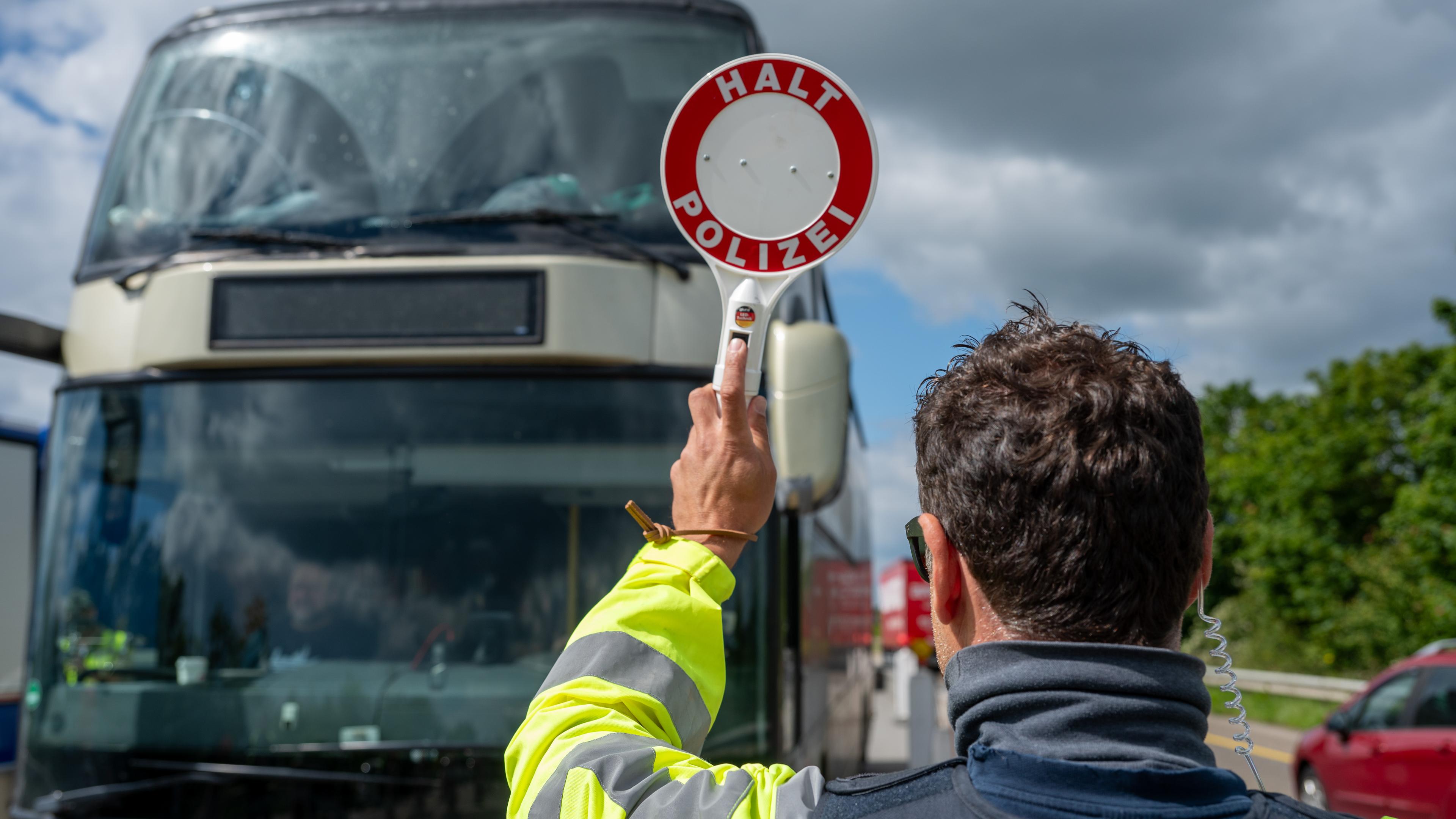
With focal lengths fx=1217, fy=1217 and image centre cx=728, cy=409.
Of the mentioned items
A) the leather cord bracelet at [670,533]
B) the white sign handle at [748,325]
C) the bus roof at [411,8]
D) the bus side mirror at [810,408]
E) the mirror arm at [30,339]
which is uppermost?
the bus roof at [411,8]

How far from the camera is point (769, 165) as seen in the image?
2201mm

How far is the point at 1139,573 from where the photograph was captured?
140cm

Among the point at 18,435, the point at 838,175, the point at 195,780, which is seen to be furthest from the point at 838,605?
the point at 838,175

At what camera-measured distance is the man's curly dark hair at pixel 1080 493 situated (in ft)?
4.58

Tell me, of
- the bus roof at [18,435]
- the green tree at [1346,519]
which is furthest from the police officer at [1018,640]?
the green tree at [1346,519]

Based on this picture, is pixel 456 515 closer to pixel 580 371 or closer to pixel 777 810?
pixel 580 371

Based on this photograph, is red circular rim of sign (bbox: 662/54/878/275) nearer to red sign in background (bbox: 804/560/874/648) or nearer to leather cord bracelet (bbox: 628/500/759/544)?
leather cord bracelet (bbox: 628/500/759/544)

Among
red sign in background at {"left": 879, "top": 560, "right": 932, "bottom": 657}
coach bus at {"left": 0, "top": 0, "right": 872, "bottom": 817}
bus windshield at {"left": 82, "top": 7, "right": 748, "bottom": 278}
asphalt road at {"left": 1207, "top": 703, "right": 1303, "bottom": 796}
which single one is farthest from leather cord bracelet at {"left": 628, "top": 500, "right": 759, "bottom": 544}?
red sign in background at {"left": 879, "top": 560, "right": 932, "bottom": 657}

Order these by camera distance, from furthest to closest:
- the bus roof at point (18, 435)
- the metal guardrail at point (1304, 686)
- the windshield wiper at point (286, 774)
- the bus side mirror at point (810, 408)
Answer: the metal guardrail at point (1304, 686) < the bus roof at point (18, 435) < the windshield wiper at point (286, 774) < the bus side mirror at point (810, 408)

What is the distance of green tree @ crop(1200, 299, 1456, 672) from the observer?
93.4ft

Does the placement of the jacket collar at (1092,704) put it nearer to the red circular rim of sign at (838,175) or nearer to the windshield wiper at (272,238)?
the red circular rim of sign at (838,175)

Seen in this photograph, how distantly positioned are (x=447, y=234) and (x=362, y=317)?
1.51 ft

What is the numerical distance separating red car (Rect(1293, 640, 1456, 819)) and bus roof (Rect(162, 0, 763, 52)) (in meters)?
7.58

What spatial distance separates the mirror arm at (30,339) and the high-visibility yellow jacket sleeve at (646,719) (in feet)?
13.6
